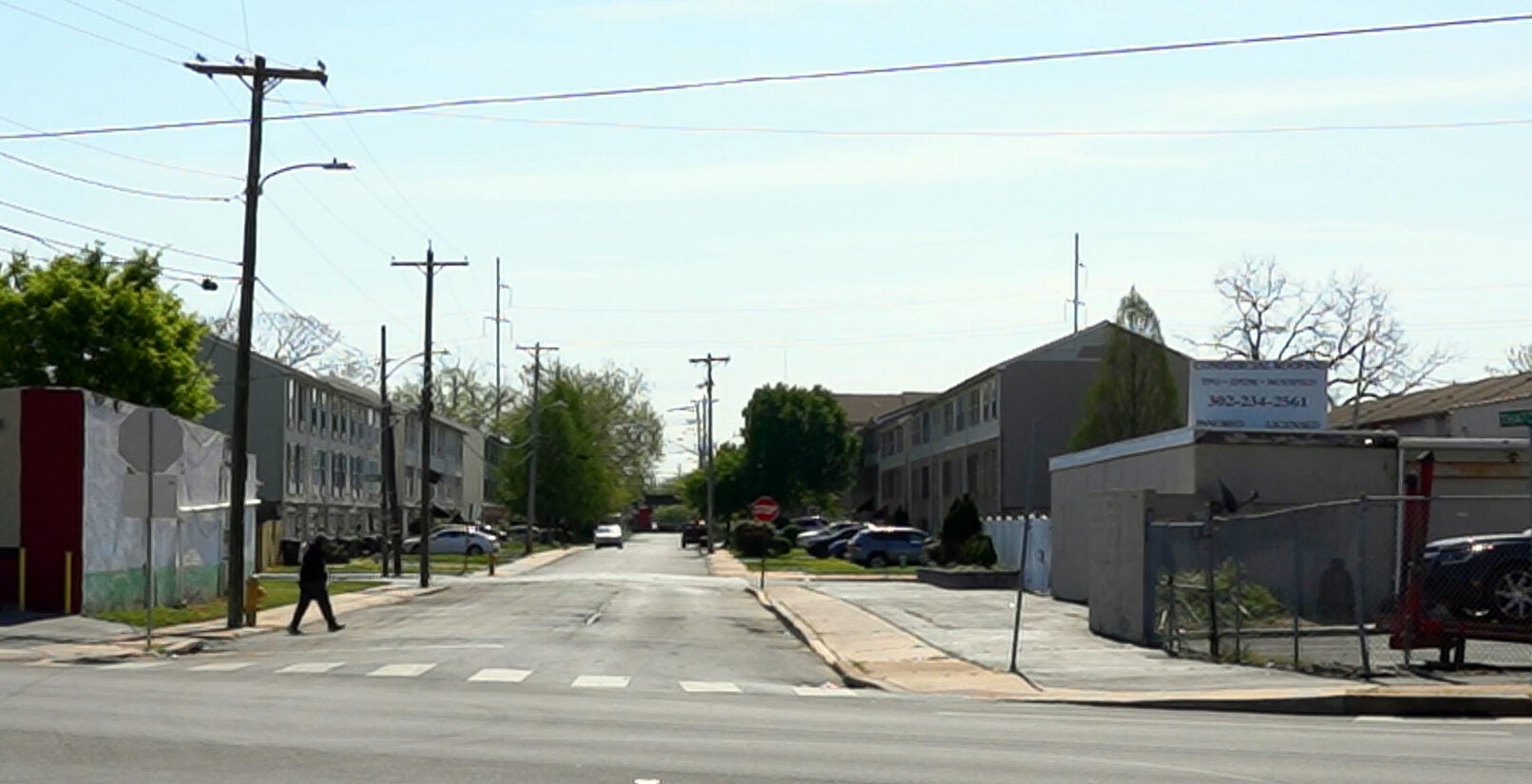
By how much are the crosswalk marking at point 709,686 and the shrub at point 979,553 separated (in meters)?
32.7

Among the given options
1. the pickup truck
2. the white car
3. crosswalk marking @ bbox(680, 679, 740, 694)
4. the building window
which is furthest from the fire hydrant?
the white car

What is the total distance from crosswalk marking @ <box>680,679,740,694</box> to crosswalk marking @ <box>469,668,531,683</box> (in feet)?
6.24

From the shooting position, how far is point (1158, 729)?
16500mm

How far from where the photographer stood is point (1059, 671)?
24.0 metres

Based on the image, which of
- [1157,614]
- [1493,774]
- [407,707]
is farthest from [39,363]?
[1493,774]

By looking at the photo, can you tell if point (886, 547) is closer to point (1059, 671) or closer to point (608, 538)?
point (608, 538)

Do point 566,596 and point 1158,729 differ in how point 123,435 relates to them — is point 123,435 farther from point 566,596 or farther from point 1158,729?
point 566,596

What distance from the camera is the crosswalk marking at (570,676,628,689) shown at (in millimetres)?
21203

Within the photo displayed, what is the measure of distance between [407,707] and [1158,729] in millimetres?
6669

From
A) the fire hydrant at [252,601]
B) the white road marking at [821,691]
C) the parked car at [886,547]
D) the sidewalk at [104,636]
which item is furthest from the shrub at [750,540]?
the white road marking at [821,691]

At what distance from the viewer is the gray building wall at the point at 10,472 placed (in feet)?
103

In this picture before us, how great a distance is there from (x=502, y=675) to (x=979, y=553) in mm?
34081

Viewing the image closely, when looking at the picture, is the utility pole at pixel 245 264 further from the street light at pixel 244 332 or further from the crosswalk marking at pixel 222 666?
the crosswalk marking at pixel 222 666

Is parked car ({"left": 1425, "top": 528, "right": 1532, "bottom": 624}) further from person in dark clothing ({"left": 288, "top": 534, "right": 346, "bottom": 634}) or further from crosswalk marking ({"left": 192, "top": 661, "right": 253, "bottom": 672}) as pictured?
person in dark clothing ({"left": 288, "top": 534, "right": 346, "bottom": 634})
